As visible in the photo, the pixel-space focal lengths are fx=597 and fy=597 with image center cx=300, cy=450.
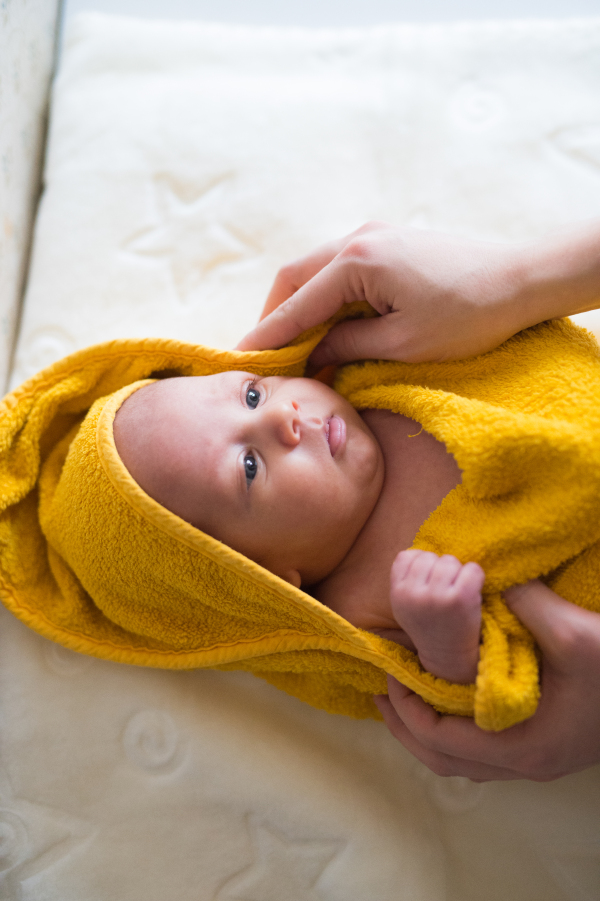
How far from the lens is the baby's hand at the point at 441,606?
770 millimetres

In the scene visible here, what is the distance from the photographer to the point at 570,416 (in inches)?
34.8

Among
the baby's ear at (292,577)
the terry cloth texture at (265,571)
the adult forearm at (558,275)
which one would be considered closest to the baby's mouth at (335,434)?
the terry cloth texture at (265,571)

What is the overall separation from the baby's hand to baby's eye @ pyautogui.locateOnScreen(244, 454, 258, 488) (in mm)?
265

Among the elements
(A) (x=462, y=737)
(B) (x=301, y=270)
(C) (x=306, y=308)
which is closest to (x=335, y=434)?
(C) (x=306, y=308)

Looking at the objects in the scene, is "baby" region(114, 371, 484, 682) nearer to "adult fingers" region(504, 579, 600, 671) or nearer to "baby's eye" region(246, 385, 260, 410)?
"baby's eye" region(246, 385, 260, 410)

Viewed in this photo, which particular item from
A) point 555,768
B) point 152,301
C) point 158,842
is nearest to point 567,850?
point 555,768

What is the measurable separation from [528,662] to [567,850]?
0.42 m

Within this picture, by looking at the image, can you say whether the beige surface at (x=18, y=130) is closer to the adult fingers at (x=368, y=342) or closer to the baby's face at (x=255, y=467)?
the baby's face at (x=255, y=467)

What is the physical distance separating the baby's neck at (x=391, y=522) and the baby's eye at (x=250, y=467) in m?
0.23

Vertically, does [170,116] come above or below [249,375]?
above

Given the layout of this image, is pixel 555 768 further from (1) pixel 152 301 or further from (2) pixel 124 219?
(2) pixel 124 219

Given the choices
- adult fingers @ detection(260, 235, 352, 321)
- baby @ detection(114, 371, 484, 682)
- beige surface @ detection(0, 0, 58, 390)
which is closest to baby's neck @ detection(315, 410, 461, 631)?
baby @ detection(114, 371, 484, 682)

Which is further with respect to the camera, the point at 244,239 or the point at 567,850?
the point at 244,239

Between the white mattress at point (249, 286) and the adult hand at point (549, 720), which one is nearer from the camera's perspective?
the adult hand at point (549, 720)
